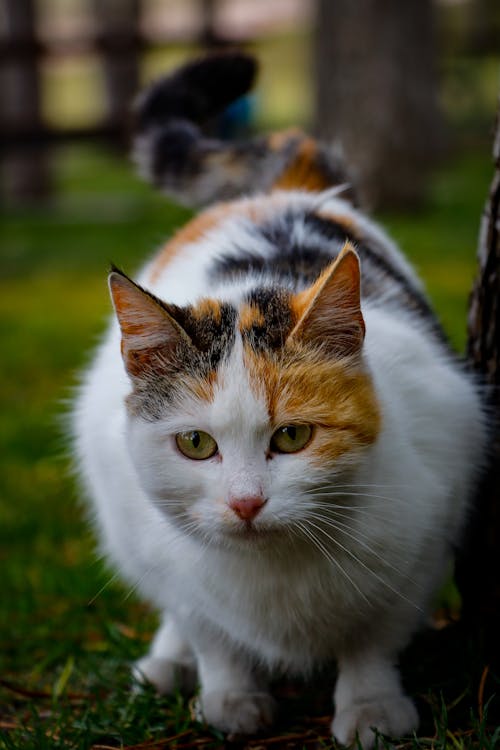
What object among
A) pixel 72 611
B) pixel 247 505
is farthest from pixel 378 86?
pixel 247 505

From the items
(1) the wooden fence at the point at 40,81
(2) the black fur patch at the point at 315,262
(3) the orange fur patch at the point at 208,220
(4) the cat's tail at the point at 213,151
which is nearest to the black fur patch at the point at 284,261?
(2) the black fur patch at the point at 315,262

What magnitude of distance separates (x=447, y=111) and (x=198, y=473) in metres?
12.3

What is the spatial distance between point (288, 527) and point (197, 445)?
0.23 meters

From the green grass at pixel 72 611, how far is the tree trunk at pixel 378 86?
1568 millimetres

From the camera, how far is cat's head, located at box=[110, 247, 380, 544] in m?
1.73

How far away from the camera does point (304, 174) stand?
290 cm

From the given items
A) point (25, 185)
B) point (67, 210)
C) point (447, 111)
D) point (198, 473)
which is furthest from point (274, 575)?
point (447, 111)

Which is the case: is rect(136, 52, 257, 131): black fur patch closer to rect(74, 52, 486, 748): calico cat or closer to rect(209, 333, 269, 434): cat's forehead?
rect(74, 52, 486, 748): calico cat

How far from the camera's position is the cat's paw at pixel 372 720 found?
195 cm

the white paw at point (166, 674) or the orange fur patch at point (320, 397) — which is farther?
the white paw at point (166, 674)

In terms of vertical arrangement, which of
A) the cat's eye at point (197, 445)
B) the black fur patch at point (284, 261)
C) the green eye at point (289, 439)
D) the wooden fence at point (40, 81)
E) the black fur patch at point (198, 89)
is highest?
the black fur patch at point (198, 89)

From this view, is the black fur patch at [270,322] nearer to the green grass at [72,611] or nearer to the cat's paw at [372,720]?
the green grass at [72,611]

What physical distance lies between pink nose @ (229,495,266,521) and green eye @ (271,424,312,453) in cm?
12

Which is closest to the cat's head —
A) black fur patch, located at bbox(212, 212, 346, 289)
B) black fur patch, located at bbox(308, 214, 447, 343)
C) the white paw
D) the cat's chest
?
the cat's chest
